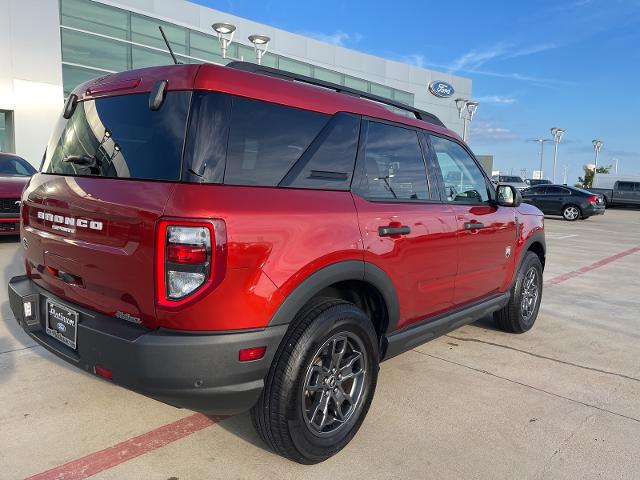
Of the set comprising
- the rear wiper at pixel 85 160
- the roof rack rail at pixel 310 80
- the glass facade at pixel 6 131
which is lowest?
the rear wiper at pixel 85 160

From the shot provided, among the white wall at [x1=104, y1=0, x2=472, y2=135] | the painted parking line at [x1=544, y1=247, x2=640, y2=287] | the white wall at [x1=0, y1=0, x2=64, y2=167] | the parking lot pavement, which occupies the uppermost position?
the white wall at [x1=104, y1=0, x2=472, y2=135]

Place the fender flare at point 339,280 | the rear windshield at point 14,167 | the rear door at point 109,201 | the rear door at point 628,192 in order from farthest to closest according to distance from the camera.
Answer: the rear door at point 628,192 → the rear windshield at point 14,167 → the fender flare at point 339,280 → the rear door at point 109,201

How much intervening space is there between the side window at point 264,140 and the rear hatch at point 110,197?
0.23 metres

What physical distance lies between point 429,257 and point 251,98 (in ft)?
5.04

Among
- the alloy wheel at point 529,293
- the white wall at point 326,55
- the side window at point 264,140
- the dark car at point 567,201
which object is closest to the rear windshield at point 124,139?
the side window at point 264,140

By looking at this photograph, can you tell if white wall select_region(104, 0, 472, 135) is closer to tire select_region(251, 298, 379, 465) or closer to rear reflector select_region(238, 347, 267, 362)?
tire select_region(251, 298, 379, 465)

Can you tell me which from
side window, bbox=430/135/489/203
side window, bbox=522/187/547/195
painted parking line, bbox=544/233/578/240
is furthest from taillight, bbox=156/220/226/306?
side window, bbox=522/187/547/195

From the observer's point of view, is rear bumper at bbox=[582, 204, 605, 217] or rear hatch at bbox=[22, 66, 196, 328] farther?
rear bumper at bbox=[582, 204, 605, 217]

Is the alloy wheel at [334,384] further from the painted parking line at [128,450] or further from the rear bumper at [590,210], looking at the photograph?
the rear bumper at [590,210]

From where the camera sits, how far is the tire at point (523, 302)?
4559 mm

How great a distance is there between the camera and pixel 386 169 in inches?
119

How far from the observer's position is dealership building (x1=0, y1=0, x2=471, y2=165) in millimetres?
15828

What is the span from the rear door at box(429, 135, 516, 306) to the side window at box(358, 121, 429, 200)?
0.93 ft

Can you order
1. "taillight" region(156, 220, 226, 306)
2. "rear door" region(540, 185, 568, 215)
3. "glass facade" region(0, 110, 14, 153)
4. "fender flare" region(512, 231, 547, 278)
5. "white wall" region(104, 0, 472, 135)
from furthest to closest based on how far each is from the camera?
"rear door" region(540, 185, 568, 215) → "white wall" region(104, 0, 472, 135) → "glass facade" region(0, 110, 14, 153) → "fender flare" region(512, 231, 547, 278) → "taillight" region(156, 220, 226, 306)
